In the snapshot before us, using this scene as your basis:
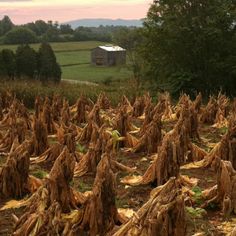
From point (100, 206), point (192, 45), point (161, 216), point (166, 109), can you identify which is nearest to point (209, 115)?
point (166, 109)

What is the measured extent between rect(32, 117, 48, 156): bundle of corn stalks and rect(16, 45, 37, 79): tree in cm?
2133

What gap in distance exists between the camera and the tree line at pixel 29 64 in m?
30.5

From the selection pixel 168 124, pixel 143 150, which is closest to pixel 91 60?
pixel 168 124

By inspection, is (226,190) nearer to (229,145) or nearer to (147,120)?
(229,145)

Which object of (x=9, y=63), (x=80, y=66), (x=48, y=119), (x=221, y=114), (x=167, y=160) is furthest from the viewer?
(x=80, y=66)

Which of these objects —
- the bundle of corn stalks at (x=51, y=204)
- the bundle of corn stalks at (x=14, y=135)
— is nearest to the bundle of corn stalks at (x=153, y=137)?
the bundle of corn stalks at (x=14, y=135)

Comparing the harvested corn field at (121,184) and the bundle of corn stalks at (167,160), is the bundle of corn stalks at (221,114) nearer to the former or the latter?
the harvested corn field at (121,184)

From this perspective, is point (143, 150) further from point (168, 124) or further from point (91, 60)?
point (91, 60)

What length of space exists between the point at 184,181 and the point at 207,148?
10.7 feet

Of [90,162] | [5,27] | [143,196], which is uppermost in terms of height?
[5,27]

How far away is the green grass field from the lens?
4106 cm

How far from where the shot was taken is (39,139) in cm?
1021

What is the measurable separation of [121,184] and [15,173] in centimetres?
180

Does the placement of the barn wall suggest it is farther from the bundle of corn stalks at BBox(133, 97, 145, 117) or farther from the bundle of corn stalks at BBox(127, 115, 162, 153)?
the bundle of corn stalks at BBox(127, 115, 162, 153)
